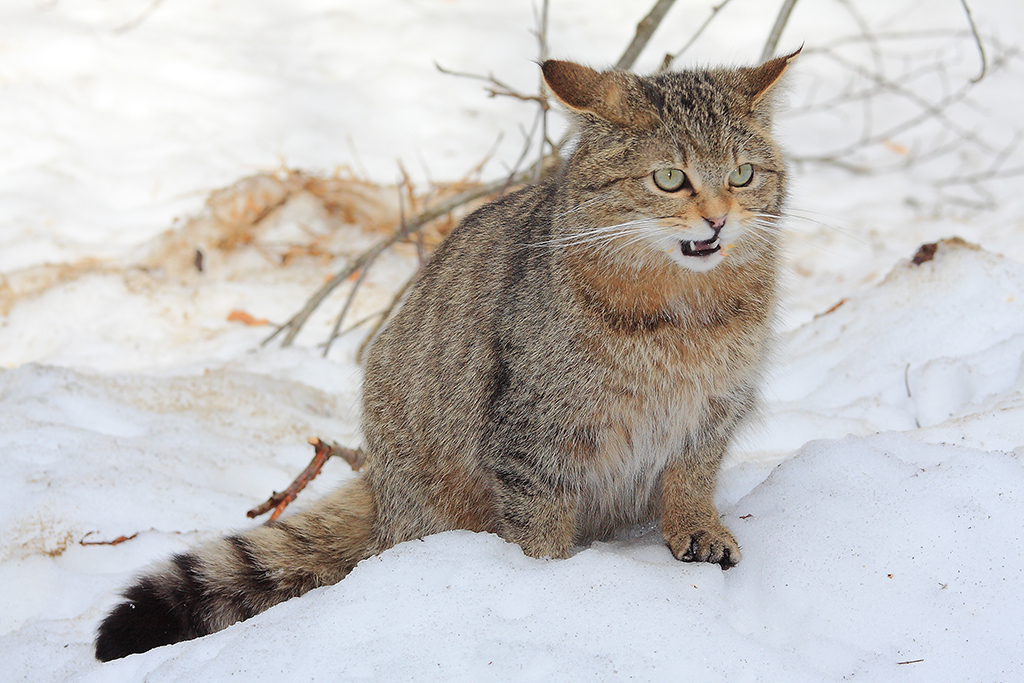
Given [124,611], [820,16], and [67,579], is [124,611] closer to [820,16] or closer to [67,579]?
[67,579]

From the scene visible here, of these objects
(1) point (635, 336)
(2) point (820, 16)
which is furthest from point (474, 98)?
(1) point (635, 336)

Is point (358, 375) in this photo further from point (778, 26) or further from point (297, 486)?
point (778, 26)

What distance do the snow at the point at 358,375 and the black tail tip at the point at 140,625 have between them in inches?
4.2

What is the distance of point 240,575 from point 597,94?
167 centimetres

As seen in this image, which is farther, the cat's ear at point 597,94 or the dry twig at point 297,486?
the dry twig at point 297,486

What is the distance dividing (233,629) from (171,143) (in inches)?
173

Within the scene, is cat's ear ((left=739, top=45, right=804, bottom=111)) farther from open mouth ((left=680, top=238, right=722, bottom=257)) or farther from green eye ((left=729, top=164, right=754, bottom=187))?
open mouth ((left=680, top=238, right=722, bottom=257))

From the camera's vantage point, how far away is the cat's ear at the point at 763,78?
2.42 meters

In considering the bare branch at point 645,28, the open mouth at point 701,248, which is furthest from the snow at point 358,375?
the bare branch at point 645,28

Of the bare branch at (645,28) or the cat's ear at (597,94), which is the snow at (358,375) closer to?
the cat's ear at (597,94)

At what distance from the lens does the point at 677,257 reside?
2.24 metres

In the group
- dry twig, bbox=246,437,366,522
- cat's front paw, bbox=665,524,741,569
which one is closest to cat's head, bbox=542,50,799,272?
cat's front paw, bbox=665,524,741,569

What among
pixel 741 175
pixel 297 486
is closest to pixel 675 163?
pixel 741 175

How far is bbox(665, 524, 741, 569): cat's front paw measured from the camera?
2.32 meters
